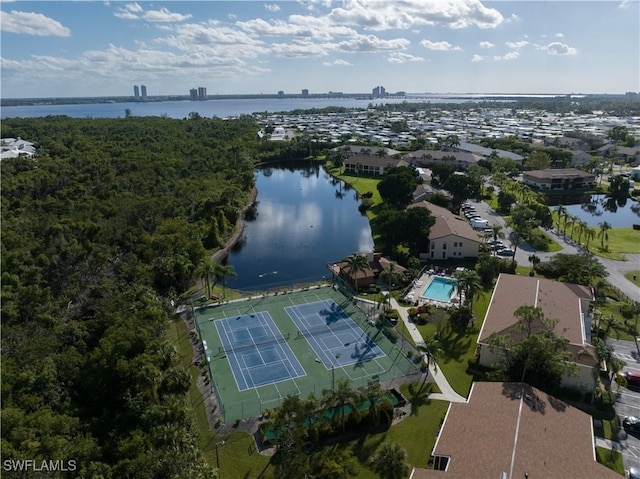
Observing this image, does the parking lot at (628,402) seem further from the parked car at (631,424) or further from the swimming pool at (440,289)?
the swimming pool at (440,289)

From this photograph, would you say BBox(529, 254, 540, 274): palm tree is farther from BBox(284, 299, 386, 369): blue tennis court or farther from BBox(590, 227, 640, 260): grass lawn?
BBox(284, 299, 386, 369): blue tennis court

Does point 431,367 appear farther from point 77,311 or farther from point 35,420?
point 77,311

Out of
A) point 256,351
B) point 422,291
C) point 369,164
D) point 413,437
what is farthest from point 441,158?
point 413,437

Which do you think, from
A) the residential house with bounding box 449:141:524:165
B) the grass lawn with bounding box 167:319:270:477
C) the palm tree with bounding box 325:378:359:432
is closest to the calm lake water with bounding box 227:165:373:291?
the grass lawn with bounding box 167:319:270:477

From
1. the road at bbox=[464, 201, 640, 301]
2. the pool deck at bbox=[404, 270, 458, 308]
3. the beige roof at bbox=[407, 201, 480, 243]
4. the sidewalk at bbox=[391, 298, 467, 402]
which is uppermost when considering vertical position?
the beige roof at bbox=[407, 201, 480, 243]

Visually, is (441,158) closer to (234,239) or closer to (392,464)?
(234,239)
